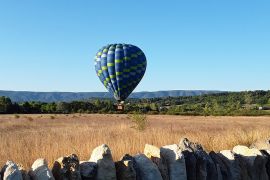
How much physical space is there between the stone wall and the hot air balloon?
3558 centimetres

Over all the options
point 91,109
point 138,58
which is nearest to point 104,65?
point 138,58

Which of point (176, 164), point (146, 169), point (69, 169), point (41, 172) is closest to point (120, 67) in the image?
point (176, 164)

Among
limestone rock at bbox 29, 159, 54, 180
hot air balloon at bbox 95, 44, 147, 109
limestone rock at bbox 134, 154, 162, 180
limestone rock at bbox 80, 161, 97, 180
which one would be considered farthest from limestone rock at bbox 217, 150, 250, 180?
hot air balloon at bbox 95, 44, 147, 109

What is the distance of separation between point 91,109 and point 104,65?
5850 centimetres

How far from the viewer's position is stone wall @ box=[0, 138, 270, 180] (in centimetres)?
481

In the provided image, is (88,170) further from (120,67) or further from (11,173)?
(120,67)

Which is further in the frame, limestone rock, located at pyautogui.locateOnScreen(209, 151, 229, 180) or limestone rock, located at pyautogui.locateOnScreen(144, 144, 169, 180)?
limestone rock, located at pyautogui.locateOnScreen(209, 151, 229, 180)

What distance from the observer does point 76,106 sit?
104000mm

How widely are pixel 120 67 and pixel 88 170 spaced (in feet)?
121

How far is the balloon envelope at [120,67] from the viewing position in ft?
138

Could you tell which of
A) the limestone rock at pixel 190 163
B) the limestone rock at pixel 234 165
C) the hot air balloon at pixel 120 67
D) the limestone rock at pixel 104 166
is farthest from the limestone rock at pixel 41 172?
the hot air balloon at pixel 120 67

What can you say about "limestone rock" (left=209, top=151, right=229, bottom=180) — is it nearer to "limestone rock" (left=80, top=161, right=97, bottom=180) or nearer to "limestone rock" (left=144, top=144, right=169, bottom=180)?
"limestone rock" (left=144, top=144, right=169, bottom=180)

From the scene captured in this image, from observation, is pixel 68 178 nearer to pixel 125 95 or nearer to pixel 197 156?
pixel 197 156

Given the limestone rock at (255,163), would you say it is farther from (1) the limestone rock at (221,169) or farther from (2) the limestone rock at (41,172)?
(2) the limestone rock at (41,172)
